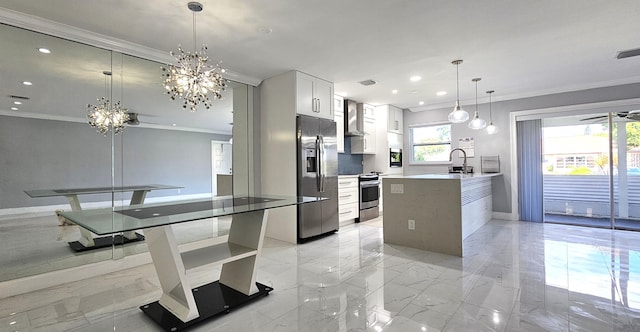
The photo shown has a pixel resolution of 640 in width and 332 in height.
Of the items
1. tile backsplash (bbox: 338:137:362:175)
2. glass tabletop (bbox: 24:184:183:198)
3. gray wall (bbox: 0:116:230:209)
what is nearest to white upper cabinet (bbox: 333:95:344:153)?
tile backsplash (bbox: 338:137:362:175)

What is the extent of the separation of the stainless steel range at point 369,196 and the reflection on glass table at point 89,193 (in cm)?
348

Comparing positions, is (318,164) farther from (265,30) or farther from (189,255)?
(189,255)

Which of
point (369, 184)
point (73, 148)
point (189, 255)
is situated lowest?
point (189, 255)

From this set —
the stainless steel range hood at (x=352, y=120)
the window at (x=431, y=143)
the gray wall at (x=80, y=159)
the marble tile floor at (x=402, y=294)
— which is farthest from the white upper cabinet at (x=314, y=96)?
the window at (x=431, y=143)

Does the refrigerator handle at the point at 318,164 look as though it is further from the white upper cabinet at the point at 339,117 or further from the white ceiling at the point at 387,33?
the white upper cabinet at the point at 339,117

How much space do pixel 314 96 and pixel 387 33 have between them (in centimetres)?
172

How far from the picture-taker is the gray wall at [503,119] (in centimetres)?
495

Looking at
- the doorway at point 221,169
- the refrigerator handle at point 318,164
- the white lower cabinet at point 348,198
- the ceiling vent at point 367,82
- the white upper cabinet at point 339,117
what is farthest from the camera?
the white upper cabinet at point 339,117

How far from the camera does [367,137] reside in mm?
6402

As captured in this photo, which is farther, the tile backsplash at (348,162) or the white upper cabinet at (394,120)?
the white upper cabinet at (394,120)

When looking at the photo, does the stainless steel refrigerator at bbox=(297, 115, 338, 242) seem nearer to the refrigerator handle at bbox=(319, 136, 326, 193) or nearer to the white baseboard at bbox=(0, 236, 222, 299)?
the refrigerator handle at bbox=(319, 136, 326, 193)

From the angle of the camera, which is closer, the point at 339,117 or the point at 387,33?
the point at 387,33

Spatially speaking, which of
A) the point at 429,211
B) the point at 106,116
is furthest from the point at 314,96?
the point at 106,116

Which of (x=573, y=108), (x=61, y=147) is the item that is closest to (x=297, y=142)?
(x=61, y=147)
